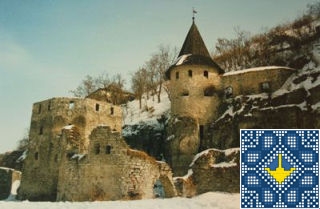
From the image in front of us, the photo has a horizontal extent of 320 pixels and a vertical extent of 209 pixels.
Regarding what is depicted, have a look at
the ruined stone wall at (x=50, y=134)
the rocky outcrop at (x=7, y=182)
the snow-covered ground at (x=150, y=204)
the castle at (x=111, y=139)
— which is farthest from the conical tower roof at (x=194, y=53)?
the snow-covered ground at (x=150, y=204)

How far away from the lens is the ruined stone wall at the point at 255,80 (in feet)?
107

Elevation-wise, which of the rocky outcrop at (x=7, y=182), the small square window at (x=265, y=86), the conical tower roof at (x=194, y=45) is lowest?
the rocky outcrop at (x=7, y=182)

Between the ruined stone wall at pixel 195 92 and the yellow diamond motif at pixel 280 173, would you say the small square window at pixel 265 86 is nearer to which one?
the ruined stone wall at pixel 195 92

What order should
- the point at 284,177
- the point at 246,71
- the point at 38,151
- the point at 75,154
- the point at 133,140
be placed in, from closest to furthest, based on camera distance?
the point at 284,177, the point at 75,154, the point at 38,151, the point at 246,71, the point at 133,140

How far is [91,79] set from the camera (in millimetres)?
52188

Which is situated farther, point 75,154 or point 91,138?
point 75,154

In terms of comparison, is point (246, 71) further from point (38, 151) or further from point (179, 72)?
point (38, 151)

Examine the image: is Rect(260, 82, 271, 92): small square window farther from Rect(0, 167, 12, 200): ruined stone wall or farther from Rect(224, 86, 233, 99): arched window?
Rect(0, 167, 12, 200): ruined stone wall

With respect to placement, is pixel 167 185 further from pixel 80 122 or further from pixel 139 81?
pixel 139 81

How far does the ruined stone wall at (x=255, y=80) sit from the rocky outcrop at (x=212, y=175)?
8.61m

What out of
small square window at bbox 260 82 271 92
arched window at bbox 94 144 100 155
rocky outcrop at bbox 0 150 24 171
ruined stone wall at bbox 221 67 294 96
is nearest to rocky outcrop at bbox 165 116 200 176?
ruined stone wall at bbox 221 67 294 96

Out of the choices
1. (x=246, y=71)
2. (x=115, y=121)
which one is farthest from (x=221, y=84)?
(x=115, y=121)

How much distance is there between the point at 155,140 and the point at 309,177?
24438 millimetres

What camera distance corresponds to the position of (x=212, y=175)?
2509 cm
